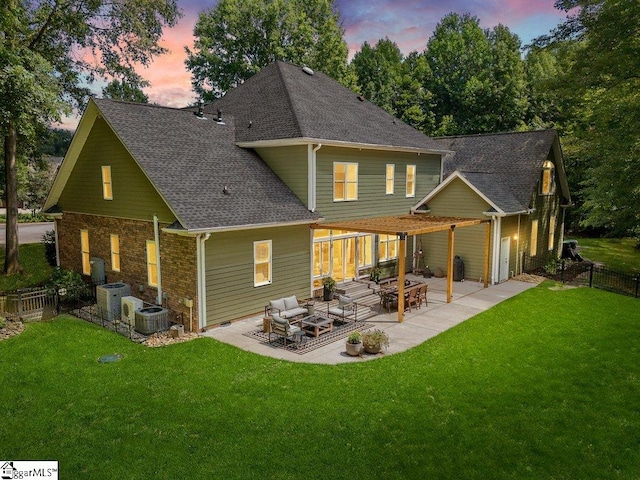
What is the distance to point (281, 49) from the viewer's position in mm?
35875

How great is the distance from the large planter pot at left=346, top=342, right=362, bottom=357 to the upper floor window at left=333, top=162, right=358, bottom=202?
305 inches

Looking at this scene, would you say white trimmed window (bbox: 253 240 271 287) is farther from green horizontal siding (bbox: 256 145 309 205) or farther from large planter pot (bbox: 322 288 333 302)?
green horizontal siding (bbox: 256 145 309 205)

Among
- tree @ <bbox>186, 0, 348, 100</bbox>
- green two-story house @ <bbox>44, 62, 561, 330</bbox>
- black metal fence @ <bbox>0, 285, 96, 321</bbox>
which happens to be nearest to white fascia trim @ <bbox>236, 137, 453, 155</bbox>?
green two-story house @ <bbox>44, 62, 561, 330</bbox>

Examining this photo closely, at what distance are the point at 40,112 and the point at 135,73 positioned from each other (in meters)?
7.83

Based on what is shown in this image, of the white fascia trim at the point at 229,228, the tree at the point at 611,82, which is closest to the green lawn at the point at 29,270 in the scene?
the white fascia trim at the point at 229,228

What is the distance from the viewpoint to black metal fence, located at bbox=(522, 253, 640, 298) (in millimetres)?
20094

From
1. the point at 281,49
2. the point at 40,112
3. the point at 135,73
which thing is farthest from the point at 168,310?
the point at 281,49

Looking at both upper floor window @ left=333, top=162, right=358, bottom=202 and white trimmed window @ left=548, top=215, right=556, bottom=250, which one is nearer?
upper floor window @ left=333, top=162, right=358, bottom=202

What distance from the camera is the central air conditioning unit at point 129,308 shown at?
14445 millimetres

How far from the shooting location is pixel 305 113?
18375 millimetres

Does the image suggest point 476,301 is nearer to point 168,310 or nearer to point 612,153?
point 612,153

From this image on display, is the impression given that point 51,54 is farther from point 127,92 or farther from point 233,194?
point 233,194

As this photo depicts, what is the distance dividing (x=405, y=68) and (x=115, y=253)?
128ft

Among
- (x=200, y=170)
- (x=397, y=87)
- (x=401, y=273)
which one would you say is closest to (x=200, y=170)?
(x=200, y=170)
